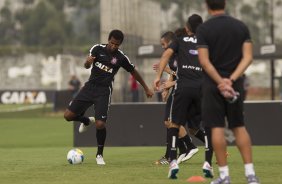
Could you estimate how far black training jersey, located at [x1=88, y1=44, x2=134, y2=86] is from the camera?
15.7m

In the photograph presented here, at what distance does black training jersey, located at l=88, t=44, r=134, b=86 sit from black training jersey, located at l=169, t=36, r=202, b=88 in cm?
199

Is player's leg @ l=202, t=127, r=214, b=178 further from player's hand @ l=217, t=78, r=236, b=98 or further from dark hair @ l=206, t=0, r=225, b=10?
dark hair @ l=206, t=0, r=225, b=10

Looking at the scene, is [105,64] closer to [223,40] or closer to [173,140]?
[173,140]

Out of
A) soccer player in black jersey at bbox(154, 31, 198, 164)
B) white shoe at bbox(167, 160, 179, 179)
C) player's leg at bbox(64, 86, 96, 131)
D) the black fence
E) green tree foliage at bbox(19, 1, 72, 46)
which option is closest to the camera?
white shoe at bbox(167, 160, 179, 179)

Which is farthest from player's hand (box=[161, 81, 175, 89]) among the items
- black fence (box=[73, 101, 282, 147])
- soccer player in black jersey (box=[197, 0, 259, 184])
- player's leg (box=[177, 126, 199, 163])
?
black fence (box=[73, 101, 282, 147])

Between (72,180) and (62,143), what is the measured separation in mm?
12369

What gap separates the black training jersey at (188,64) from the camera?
1380 cm

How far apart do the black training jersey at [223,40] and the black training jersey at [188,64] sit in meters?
2.82

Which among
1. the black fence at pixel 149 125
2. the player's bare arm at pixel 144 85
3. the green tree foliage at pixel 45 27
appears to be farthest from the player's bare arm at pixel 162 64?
the green tree foliage at pixel 45 27

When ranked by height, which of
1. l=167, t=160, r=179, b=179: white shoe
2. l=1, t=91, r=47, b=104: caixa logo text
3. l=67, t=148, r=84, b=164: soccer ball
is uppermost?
l=167, t=160, r=179, b=179: white shoe

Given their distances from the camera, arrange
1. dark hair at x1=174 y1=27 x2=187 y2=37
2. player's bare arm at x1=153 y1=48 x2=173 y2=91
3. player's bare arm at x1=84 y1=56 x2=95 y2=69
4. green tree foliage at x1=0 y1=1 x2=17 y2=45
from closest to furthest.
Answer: player's bare arm at x1=153 y1=48 x2=173 y2=91, dark hair at x1=174 y1=27 x2=187 y2=37, player's bare arm at x1=84 y1=56 x2=95 y2=69, green tree foliage at x1=0 y1=1 x2=17 y2=45

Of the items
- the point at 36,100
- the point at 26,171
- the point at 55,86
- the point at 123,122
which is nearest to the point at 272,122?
the point at 123,122

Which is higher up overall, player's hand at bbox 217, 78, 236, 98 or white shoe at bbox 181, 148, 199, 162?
player's hand at bbox 217, 78, 236, 98

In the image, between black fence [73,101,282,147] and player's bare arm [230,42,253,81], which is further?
black fence [73,101,282,147]
